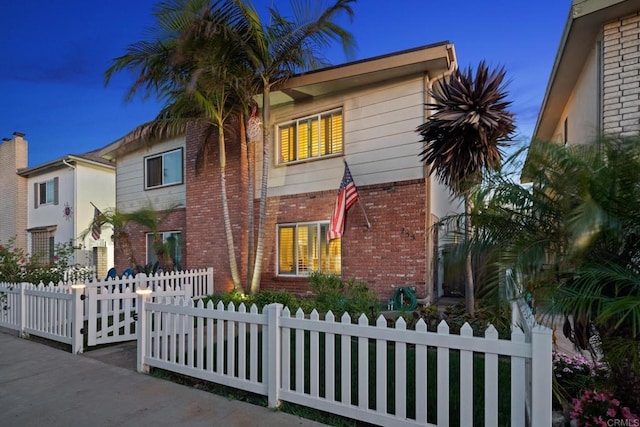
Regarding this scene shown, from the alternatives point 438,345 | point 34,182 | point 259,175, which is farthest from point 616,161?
point 34,182

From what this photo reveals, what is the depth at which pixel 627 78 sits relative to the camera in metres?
6.09

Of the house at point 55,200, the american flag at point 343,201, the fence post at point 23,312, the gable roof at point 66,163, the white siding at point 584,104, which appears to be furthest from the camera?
the house at point 55,200

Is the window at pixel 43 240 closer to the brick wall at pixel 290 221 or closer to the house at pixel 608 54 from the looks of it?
the brick wall at pixel 290 221

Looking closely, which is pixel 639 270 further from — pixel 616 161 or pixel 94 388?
pixel 94 388

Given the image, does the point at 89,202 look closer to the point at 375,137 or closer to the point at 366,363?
the point at 375,137

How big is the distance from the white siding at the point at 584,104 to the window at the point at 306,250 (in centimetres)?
554

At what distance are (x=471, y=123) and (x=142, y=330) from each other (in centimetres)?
599

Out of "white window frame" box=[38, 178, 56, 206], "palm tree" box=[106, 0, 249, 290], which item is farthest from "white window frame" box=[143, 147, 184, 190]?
"white window frame" box=[38, 178, 56, 206]

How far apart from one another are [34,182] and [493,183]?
23.3m

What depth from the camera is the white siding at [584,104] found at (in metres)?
6.91

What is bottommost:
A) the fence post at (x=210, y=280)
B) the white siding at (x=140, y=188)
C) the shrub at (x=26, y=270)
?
the fence post at (x=210, y=280)

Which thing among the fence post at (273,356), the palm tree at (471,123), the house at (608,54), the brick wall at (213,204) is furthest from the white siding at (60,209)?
the house at (608,54)

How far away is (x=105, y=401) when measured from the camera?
4.26m

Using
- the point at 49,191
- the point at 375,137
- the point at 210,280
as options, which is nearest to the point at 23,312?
the point at 210,280
